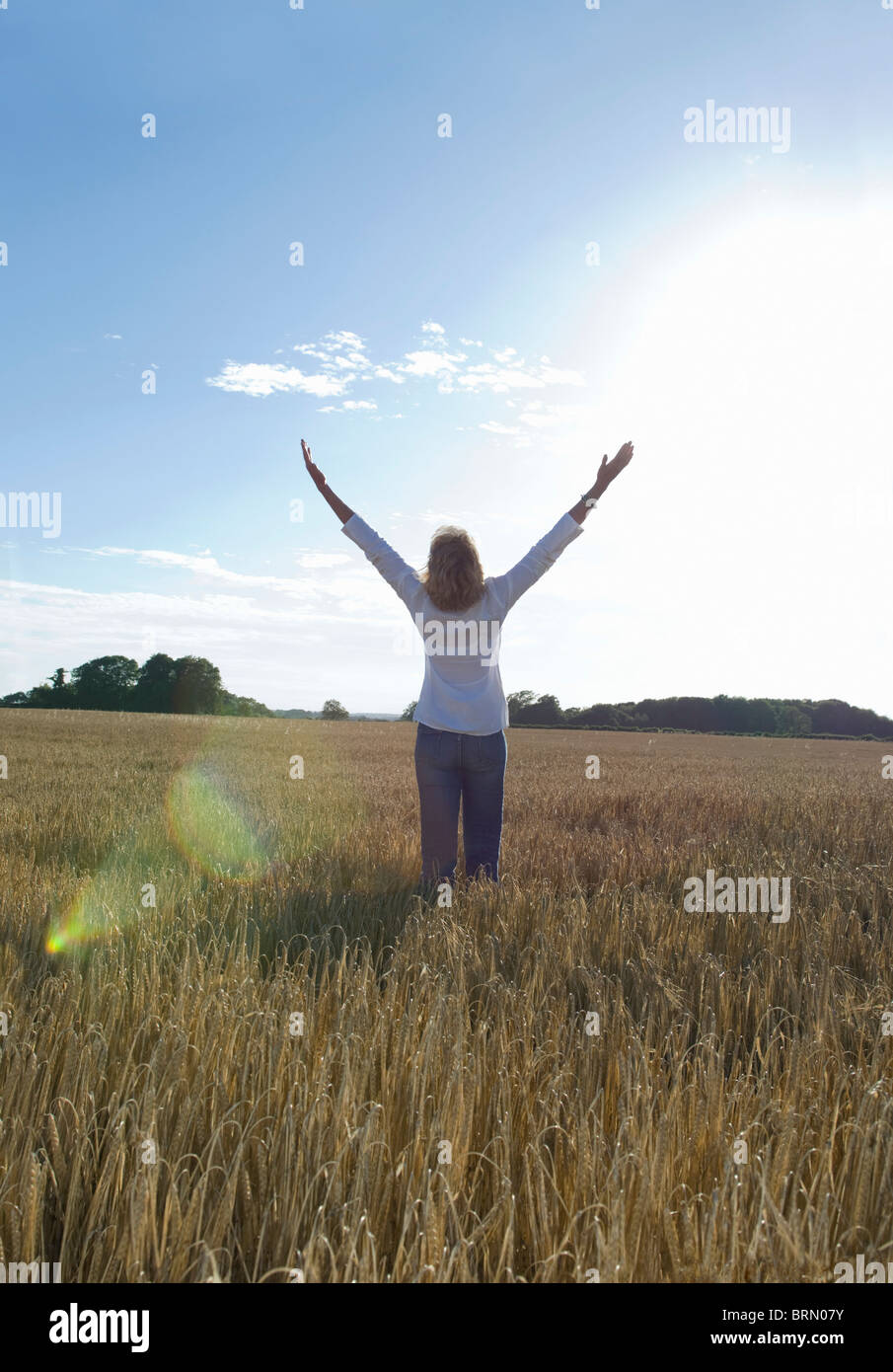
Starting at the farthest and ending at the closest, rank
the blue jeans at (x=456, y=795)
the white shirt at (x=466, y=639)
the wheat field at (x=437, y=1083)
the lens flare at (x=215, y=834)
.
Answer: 1. the lens flare at (x=215, y=834)
2. the blue jeans at (x=456, y=795)
3. the white shirt at (x=466, y=639)
4. the wheat field at (x=437, y=1083)

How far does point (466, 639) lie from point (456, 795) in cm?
100

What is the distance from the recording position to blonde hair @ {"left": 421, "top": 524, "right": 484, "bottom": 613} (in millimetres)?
4766

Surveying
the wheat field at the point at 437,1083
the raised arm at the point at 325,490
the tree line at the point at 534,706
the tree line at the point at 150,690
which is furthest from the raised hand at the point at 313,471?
the tree line at the point at 150,690

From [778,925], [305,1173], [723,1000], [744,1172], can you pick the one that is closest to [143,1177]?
[305,1173]

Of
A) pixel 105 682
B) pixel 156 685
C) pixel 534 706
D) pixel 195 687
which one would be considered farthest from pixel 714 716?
pixel 105 682

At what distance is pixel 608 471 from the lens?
486cm

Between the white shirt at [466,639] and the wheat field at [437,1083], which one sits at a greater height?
the white shirt at [466,639]

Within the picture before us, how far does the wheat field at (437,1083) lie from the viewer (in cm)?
173

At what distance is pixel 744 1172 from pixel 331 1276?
987mm

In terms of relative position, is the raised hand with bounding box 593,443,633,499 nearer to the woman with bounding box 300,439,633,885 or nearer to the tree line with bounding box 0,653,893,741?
the woman with bounding box 300,439,633,885

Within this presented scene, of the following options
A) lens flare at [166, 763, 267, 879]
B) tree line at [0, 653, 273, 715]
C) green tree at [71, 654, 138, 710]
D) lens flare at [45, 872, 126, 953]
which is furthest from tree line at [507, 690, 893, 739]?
lens flare at [45, 872, 126, 953]

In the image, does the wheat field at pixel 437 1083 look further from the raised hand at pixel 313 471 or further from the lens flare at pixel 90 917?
the raised hand at pixel 313 471

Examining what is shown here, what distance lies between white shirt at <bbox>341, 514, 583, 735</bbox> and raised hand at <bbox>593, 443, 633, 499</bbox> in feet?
0.82
